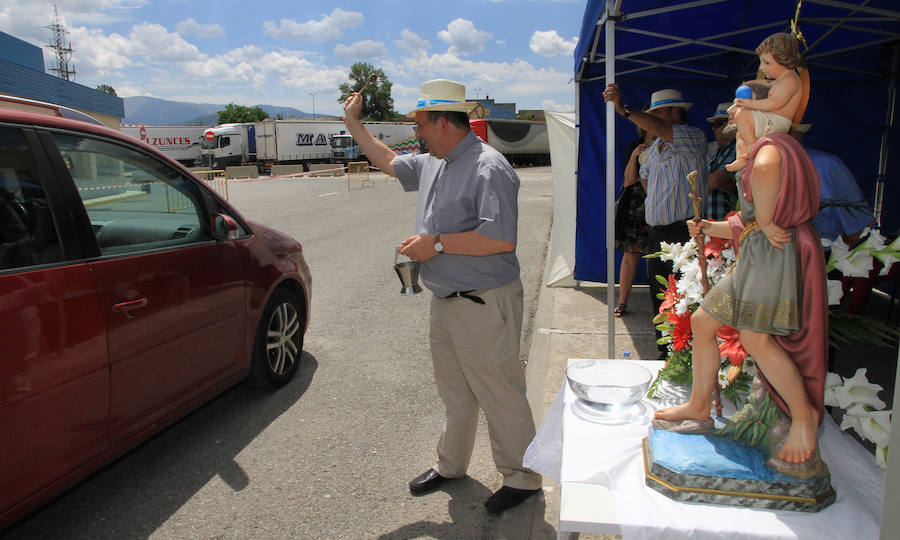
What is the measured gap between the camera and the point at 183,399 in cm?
310

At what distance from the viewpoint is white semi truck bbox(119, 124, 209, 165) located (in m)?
37.5

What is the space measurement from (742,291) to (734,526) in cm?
58

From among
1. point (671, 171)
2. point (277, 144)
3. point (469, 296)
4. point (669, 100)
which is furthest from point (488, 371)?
point (277, 144)

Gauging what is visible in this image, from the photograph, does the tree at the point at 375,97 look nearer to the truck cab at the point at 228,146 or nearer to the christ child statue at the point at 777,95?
the truck cab at the point at 228,146

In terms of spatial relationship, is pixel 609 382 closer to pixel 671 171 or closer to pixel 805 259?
pixel 805 259

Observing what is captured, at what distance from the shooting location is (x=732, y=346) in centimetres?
176

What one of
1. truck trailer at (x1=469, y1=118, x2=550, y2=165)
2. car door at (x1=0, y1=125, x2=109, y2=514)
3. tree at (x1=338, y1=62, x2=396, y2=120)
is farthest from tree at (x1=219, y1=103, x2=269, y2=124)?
car door at (x1=0, y1=125, x2=109, y2=514)

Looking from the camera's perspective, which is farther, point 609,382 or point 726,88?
point 726,88

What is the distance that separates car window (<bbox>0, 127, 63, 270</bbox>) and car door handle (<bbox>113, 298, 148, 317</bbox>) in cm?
31

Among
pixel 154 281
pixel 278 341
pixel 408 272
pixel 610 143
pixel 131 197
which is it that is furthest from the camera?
pixel 278 341

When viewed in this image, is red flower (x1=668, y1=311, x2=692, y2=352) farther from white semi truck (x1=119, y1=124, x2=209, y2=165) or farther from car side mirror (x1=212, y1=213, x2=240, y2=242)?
white semi truck (x1=119, y1=124, x2=209, y2=165)

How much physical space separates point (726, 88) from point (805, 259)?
17.1ft

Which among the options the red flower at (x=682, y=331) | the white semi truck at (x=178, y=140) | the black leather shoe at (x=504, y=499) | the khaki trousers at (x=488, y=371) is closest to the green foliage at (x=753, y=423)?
the red flower at (x=682, y=331)

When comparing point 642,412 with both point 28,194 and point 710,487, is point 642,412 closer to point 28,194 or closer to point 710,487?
point 710,487
